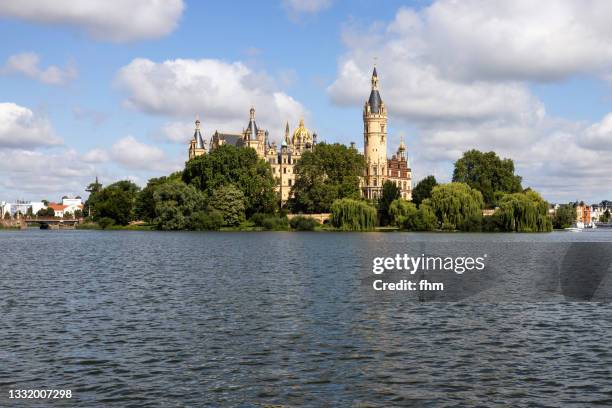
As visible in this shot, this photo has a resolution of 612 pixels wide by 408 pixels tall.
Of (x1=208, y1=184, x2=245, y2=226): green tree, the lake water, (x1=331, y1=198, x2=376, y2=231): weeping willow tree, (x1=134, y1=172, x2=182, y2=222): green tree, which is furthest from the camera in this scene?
(x1=134, y1=172, x2=182, y2=222): green tree

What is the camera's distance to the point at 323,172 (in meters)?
145

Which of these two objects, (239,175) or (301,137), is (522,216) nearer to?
(239,175)

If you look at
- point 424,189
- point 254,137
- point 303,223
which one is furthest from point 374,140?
point 303,223

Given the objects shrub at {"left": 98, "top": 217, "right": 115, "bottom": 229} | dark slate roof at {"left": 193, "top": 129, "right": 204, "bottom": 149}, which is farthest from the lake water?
dark slate roof at {"left": 193, "top": 129, "right": 204, "bottom": 149}

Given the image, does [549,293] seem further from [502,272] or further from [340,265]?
[340,265]

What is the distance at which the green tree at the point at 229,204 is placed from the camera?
119 metres

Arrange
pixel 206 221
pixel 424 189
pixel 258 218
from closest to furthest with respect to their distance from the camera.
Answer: pixel 206 221 < pixel 258 218 < pixel 424 189

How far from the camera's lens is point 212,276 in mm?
40281

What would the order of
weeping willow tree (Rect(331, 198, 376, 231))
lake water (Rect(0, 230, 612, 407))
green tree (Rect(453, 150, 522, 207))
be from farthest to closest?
1. green tree (Rect(453, 150, 522, 207))
2. weeping willow tree (Rect(331, 198, 376, 231))
3. lake water (Rect(0, 230, 612, 407))

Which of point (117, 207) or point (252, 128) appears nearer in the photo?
point (117, 207)

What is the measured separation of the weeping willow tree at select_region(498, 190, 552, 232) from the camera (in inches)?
4117

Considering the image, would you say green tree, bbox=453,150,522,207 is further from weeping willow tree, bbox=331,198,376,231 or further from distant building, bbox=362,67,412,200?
weeping willow tree, bbox=331,198,376,231

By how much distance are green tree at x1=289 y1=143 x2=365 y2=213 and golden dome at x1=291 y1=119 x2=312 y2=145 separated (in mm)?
46951

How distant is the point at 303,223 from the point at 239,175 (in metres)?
14.2
